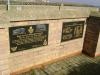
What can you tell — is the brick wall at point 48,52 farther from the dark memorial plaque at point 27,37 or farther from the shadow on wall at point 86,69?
the shadow on wall at point 86,69

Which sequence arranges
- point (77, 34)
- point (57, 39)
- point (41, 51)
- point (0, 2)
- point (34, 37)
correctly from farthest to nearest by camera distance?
point (77, 34) → point (57, 39) → point (41, 51) → point (34, 37) → point (0, 2)

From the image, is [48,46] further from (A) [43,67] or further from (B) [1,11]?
(B) [1,11]

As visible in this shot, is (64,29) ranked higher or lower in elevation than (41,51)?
higher

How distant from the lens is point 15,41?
19.1 feet

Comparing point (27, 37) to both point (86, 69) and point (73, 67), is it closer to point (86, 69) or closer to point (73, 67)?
point (73, 67)

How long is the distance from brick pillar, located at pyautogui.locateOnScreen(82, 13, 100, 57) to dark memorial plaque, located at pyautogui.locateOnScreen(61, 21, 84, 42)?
0.55 metres

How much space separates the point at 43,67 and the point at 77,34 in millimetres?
3021

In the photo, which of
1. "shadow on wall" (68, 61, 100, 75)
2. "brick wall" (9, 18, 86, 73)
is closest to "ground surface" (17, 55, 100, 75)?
"shadow on wall" (68, 61, 100, 75)

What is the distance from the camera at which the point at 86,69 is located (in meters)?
7.41

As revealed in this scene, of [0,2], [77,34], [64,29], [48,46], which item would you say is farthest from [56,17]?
[0,2]

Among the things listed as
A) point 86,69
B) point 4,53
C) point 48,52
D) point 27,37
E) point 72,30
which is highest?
point 72,30

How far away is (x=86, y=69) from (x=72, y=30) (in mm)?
2303

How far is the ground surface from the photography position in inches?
266

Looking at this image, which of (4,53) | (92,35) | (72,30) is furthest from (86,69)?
(4,53)
